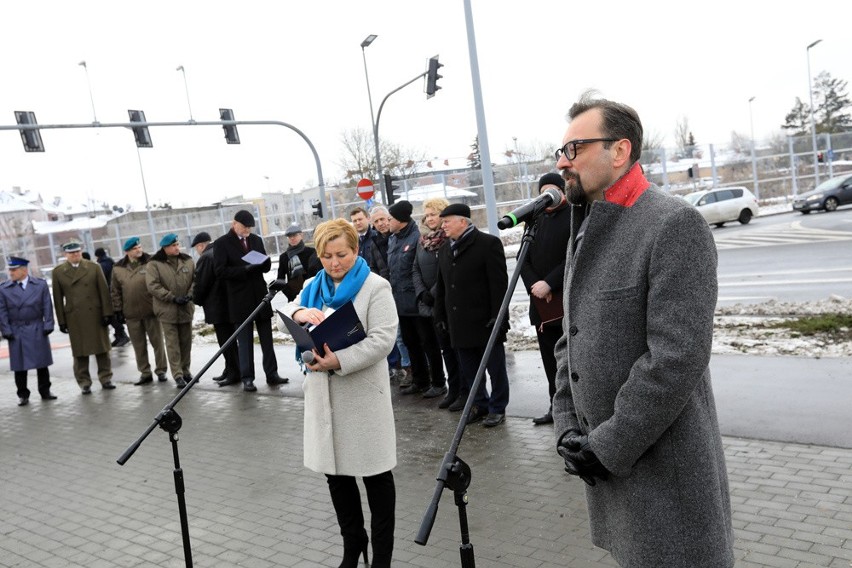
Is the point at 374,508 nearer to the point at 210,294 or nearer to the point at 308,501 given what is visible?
the point at 308,501

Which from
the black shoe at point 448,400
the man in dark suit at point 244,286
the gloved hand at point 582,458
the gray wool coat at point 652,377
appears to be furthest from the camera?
the man in dark suit at point 244,286

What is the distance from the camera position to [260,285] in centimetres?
1006

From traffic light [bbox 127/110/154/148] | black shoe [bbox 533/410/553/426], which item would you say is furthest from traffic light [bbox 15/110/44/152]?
black shoe [bbox 533/410/553/426]

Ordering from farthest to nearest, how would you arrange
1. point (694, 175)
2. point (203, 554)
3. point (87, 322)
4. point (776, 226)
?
point (694, 175), point (776, 226), point (87, 322), point (203, 554)

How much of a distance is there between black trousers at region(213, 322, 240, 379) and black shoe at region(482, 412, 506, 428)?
4.57 meters

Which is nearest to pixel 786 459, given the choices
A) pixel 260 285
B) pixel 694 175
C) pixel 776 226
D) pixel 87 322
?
pixel 260 285

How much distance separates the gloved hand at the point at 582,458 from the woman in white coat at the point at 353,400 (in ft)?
5.93

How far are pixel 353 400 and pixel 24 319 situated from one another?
8.68 m

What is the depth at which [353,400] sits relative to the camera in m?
4.14

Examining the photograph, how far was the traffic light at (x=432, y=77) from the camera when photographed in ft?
63.4

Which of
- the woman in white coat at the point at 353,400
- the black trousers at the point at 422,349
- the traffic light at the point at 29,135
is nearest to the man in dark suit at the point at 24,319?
the black trousers at the point at 422,349

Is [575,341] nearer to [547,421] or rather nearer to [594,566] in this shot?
[594,566]

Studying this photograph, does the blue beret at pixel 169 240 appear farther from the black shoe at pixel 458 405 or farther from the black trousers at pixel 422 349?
the black shoe at pixel 458 405

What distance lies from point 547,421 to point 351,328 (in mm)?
3449
